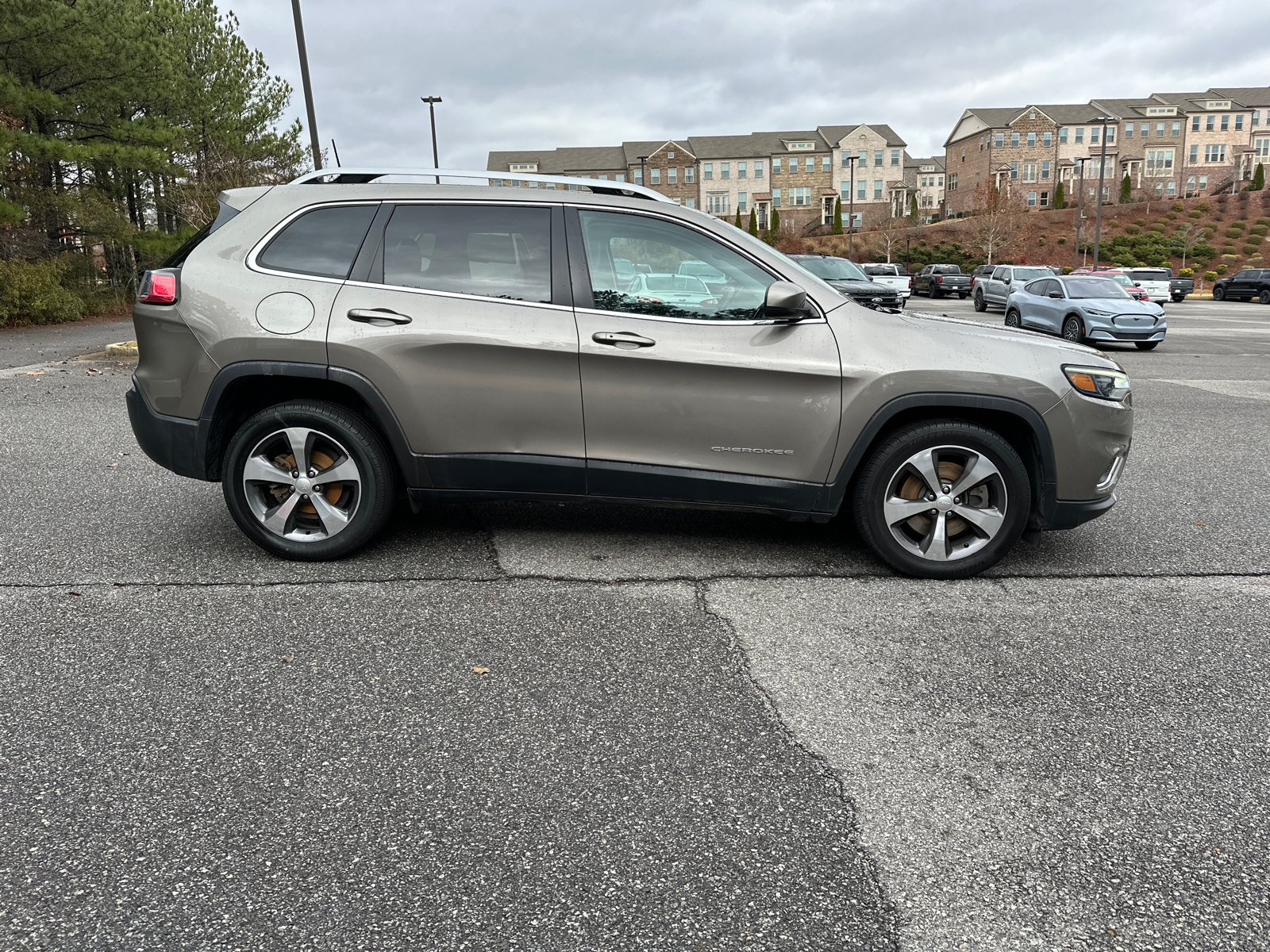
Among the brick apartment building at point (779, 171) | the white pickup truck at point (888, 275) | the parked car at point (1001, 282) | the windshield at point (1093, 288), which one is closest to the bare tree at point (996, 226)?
the brick apartment building at point (779, 171)

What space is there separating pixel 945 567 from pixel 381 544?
290cm

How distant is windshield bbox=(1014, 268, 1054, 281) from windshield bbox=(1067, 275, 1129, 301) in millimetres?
11075

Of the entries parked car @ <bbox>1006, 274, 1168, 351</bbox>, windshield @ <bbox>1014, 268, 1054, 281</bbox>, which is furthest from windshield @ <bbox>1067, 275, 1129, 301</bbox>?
windshield @ <bbox>1014, 268, 1054, 281</bbox>

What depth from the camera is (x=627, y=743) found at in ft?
9.72

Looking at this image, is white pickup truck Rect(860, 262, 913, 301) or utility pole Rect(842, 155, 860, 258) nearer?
white pickup truck Rect(860, 262, 913, 301)

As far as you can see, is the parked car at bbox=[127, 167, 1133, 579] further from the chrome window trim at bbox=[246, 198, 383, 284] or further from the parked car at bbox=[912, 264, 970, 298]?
the parked car at bbox=[912, 264, 970, 298]

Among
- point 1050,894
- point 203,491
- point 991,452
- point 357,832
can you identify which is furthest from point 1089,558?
point 203,491

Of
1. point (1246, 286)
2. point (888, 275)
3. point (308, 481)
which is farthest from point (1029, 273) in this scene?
point (308, 481)

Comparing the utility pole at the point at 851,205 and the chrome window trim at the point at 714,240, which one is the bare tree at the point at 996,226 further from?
the chrome window trim at the point at 714,240

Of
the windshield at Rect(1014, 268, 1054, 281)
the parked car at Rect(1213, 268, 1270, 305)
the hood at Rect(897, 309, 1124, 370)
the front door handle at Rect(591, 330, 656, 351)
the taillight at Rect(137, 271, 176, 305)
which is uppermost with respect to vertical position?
the taillight at Rect(137, 271, 176, 305)

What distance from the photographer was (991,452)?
438 cm

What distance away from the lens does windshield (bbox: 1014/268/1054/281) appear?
31.5m

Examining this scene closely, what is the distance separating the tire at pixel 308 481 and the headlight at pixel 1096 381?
130 inches

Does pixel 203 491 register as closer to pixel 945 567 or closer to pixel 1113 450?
pixel 945 567
